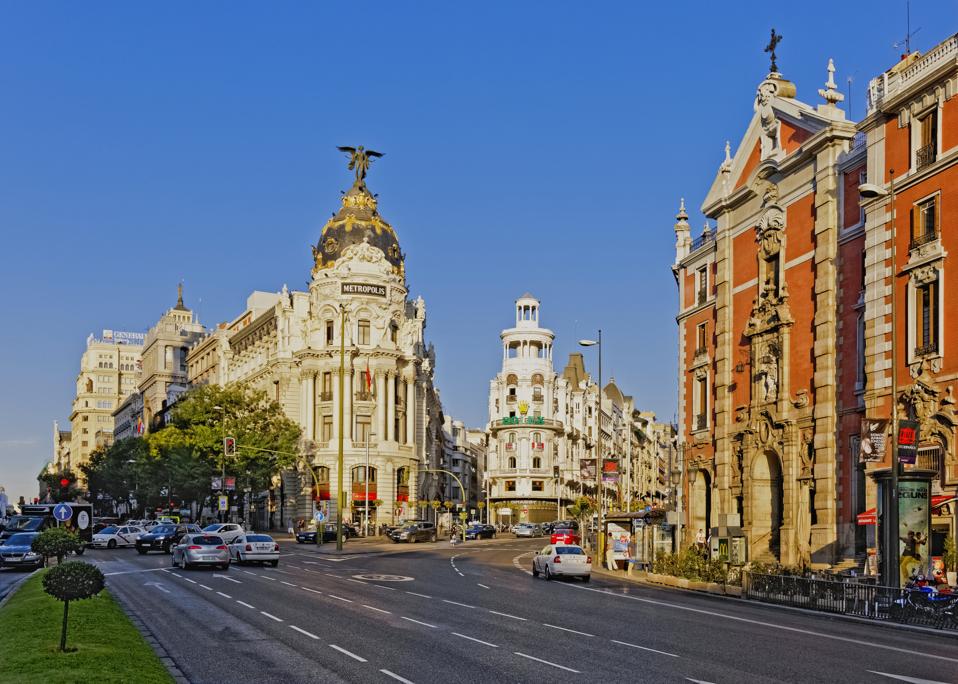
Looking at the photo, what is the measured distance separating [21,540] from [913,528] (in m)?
35.6

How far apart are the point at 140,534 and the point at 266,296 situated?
72649mm

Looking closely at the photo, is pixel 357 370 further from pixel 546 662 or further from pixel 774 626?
pixel 546 662

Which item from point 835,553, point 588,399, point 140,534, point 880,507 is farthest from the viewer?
point 588,399

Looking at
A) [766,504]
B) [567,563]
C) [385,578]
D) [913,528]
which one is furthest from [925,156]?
[385,578]

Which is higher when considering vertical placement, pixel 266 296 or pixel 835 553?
pixel 266 296

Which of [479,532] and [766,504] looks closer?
[766,504]

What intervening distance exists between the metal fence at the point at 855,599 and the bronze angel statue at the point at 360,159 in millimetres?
81318

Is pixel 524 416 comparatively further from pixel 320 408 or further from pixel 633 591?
pixel 633 591

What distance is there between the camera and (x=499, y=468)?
150 m

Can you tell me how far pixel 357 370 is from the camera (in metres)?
102

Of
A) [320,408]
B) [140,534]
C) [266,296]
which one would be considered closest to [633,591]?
[140,534]

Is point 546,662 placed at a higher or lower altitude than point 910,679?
lower

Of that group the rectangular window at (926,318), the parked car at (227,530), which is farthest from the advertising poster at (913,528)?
the parked car at (227,530)

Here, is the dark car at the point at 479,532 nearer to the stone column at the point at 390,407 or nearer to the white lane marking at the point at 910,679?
the stone column at the point at 390,407
